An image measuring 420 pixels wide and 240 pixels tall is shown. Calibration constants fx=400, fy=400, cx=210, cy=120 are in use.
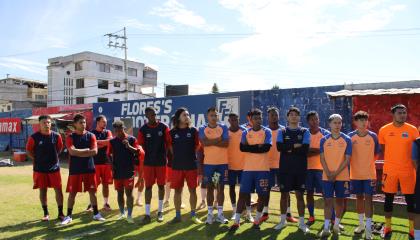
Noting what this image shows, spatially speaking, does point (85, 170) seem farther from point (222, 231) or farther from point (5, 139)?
point (5, 139)

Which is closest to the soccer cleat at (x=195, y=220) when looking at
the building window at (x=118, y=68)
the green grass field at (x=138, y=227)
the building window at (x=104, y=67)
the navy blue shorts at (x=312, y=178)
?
the green grass field at (x=138, y=227)

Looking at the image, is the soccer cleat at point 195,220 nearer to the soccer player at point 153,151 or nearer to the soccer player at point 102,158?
the soccer player at point 153,151

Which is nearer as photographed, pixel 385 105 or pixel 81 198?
pixel 81 198

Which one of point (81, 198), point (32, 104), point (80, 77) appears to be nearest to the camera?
point (81, 198)

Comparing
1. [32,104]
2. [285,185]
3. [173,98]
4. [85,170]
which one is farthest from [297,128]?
[32,104]

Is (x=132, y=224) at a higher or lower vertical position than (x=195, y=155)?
lower

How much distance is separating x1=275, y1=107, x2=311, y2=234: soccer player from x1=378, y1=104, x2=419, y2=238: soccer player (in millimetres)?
1228

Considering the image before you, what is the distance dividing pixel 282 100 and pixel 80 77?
50128mm

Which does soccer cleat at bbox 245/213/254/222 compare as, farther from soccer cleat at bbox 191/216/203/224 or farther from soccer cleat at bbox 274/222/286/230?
soccer cleat at bbox 191/216/203/224

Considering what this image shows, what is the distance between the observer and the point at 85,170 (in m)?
7.24

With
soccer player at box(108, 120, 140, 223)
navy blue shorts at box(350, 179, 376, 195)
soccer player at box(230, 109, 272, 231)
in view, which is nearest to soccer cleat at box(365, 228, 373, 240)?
navy blue shorts at box(350, 179, 376, 195)

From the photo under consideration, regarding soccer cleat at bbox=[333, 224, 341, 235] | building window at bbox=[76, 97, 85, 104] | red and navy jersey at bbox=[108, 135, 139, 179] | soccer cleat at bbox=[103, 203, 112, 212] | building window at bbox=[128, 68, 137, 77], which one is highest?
building window at bbox=[128, 68, 137, 77]

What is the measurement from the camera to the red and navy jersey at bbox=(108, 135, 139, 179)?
725cm

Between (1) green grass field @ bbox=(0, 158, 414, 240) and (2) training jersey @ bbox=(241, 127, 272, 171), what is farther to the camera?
(2) training jersey @ bbox=(241, 127, 272, 171)
